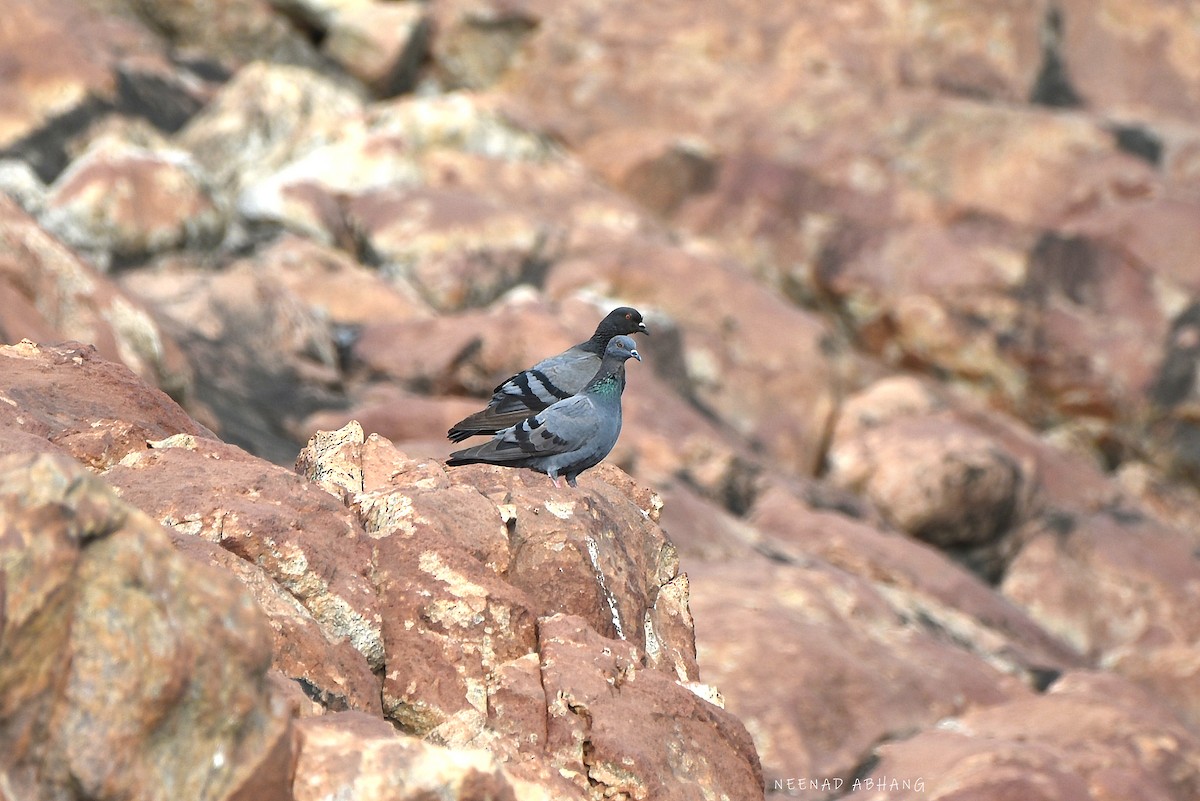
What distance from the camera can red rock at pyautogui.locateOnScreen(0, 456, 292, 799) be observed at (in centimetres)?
542

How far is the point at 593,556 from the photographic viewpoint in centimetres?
905

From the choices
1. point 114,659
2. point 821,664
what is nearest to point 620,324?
point 821,664

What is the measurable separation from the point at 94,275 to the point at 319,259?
8611mm

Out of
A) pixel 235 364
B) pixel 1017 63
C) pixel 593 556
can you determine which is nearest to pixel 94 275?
pixel 235 364

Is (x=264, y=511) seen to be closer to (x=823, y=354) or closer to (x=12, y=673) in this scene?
(x=12, y=673)

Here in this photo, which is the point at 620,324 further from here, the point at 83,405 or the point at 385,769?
the point at 385,769

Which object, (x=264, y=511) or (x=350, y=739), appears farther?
(x=264, y=511)

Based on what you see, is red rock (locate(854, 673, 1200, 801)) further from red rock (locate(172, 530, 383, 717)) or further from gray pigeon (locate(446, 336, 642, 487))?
red rock (locate(172, 530, 383, 717))

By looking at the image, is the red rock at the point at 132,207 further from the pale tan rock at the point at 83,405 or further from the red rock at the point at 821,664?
the pale tan rock at the point at 83,405

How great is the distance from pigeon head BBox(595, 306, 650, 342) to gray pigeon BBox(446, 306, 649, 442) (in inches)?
34.0

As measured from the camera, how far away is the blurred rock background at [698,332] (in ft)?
27.5

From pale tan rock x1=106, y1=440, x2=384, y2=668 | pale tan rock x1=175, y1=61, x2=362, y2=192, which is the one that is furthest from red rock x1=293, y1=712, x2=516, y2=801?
pale tan rock x1=175, y1=61, x2=362, y2=192

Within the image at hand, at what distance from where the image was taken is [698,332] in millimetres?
29422

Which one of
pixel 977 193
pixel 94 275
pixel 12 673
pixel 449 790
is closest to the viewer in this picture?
pixel 12 673
